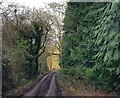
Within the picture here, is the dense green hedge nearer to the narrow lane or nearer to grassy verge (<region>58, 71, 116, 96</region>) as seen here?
grassy verge (<region>58, 71, 116, 96</region>)

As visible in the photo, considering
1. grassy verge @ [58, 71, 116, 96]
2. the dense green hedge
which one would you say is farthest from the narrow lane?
the dense green hedge

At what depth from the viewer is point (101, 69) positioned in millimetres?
14578

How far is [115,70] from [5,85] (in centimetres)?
829

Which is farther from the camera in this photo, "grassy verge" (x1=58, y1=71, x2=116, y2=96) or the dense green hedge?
"grassy verge" (x1=58, y1=71, x2=116, y2=96)

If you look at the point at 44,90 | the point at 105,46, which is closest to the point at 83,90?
the point at 44,90

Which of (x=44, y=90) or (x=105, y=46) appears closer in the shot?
(x=105, y=46)

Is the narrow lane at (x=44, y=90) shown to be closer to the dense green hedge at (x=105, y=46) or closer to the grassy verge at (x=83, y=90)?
the grassy verge at (x=83, y=90)

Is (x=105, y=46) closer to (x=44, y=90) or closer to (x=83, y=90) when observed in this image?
(x=83, y=90)

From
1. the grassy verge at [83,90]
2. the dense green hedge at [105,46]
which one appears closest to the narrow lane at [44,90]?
the grassy verge at [83,90]

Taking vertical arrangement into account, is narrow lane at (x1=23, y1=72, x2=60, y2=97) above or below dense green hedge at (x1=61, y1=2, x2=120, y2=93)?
below

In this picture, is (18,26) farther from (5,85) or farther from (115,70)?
(115,70)

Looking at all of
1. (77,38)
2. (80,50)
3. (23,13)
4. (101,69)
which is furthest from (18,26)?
(101,69)

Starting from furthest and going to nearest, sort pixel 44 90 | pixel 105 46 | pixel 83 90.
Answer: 1. pixel 44 90
2. pixel 83 90
3. pixel 105 46

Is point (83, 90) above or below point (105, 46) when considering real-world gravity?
below
